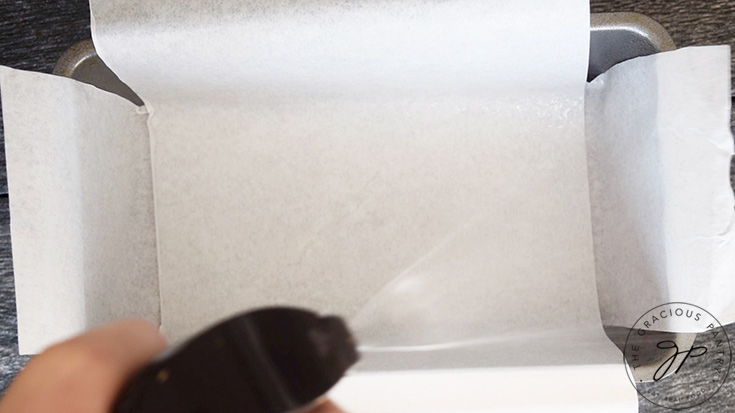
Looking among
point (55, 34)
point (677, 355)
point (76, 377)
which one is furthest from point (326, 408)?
point (55, 34)

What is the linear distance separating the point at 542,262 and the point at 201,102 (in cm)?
37

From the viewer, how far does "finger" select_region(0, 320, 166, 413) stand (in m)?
0.26

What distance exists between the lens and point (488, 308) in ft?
1.98

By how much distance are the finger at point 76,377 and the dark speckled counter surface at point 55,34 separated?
393 mm

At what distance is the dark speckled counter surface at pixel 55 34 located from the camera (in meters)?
0.61

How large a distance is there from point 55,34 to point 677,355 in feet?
2.17

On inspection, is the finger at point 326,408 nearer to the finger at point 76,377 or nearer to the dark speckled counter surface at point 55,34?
the finger at point 76,377

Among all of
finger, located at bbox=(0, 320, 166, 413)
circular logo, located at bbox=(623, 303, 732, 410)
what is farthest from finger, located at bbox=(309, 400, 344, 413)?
circular logo, located at bbox=(623, 303, 732, 410)

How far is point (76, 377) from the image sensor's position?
0.89 feet

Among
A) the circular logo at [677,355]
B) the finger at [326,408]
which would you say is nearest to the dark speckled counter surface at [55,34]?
the circular logo at [677,355]

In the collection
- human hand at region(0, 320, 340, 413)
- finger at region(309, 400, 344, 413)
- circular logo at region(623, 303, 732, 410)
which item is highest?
human hand at region(0, 320, 340, 413)

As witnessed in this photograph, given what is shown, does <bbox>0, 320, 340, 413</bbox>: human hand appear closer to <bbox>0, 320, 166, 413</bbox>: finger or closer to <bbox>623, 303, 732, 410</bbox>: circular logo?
<bbox>0, 320, 166, 413</bbox>: finger

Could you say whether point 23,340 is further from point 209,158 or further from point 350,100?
point 350,100

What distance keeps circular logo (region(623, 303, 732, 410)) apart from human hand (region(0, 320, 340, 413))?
38cm
